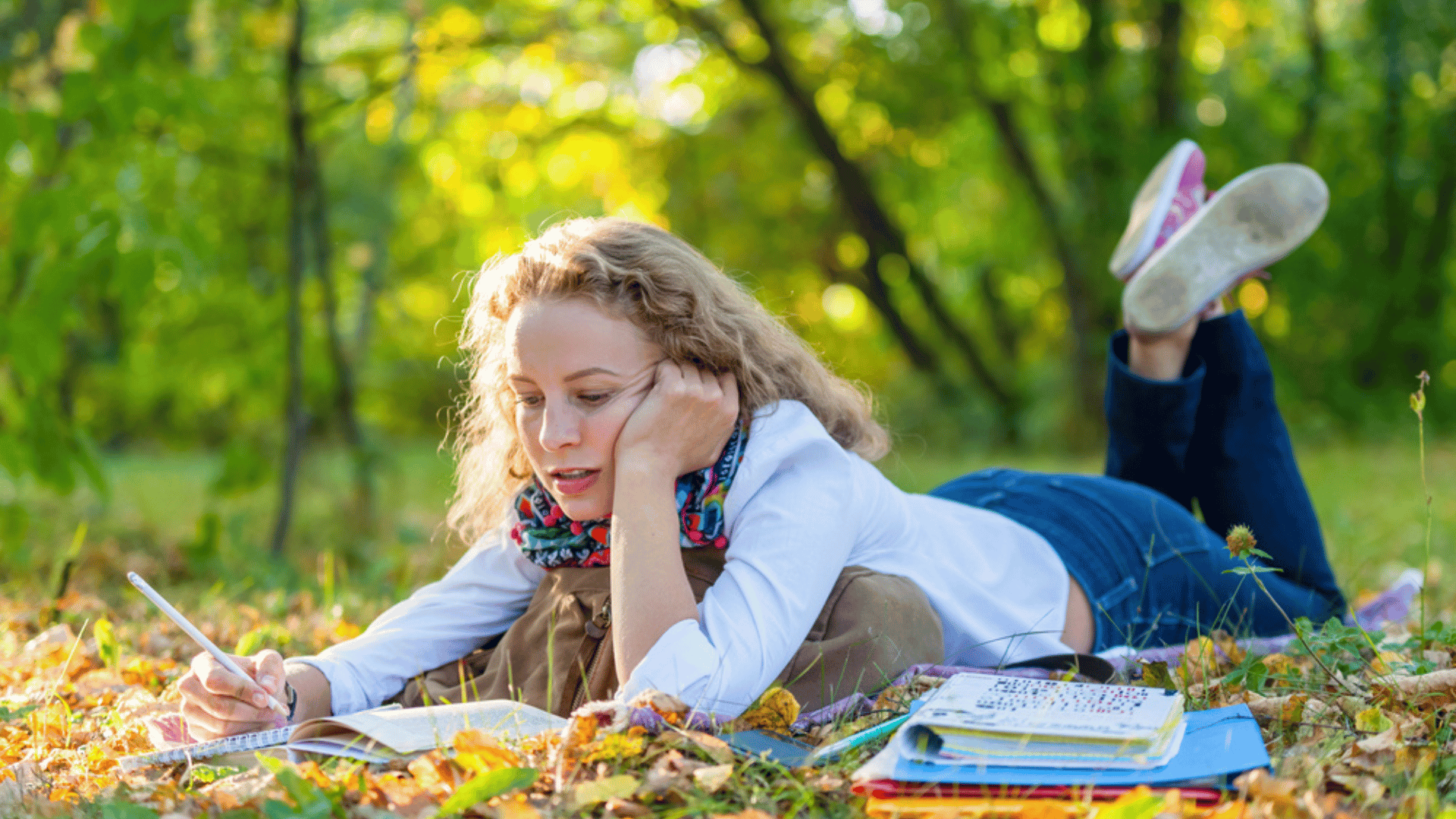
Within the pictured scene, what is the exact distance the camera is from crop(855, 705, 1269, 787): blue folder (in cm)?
149

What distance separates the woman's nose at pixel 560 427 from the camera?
1.99 meters

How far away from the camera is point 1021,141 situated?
9.96m

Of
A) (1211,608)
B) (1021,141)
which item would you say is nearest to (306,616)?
(1211,608)

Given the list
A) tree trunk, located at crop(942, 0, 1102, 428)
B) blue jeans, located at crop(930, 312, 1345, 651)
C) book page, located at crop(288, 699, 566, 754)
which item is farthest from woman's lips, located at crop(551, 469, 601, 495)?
tree trunk, located at crop(942, 0, 1102, 428)

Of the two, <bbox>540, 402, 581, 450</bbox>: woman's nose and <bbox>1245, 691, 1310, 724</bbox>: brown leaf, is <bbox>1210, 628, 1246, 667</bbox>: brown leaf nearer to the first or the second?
<bbox>1245, 691, 1310, 724</bbox>: brown leaf

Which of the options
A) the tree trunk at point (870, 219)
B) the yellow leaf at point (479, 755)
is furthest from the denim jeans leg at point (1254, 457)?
the tree trunk at point (870, 219)

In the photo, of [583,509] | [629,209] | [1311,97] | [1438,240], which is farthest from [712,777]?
[1438,240]

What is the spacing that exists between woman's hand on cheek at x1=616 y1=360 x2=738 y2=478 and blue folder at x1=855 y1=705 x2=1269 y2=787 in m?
0.65

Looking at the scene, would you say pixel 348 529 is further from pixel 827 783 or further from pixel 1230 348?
pixel 827 783

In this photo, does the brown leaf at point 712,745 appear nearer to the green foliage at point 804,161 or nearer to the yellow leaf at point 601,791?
the yellow leaf at point 601,791

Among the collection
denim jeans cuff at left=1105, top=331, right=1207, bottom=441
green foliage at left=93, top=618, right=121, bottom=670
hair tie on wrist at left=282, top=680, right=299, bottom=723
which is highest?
denim jeans cuff at left=1105, top=331, right=1207, bottom=441

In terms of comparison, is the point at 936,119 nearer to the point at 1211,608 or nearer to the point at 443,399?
the point at 1211,608

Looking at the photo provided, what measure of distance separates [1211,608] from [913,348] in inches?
339

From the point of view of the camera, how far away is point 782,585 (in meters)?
1.93
